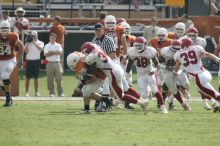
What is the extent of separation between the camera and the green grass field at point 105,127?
13445 mm

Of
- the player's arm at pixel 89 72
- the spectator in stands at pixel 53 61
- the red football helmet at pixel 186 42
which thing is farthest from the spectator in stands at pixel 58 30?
the player's arm at pixel 89 72

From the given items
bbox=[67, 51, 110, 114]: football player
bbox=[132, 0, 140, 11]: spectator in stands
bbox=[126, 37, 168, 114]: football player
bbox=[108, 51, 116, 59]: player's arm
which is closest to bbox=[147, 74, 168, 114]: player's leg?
bbox=[126, 37, 168, 114]: football player

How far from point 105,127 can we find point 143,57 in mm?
4017

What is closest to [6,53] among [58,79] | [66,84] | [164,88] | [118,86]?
[118,86]

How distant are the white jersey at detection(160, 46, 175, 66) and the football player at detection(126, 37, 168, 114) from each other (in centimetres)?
54

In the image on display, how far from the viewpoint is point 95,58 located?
17.4 meters

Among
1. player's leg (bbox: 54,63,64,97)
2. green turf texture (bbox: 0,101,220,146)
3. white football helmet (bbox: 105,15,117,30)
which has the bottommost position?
player's leg (bbox: 54,63,64,97)

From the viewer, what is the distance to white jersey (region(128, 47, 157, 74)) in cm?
1878

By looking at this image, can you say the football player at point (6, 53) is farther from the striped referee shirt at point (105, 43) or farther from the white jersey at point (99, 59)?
the white jersey at point (99, 59)

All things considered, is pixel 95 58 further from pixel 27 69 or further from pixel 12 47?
pixel 27 69

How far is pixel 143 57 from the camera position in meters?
19.0

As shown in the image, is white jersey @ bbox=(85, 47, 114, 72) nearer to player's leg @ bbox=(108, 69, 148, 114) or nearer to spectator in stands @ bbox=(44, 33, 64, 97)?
player's leg @ bbox=(108, 69, 148, 114)

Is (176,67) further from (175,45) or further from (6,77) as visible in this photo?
(6,77)

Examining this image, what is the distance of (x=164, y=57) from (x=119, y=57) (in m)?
1.44
